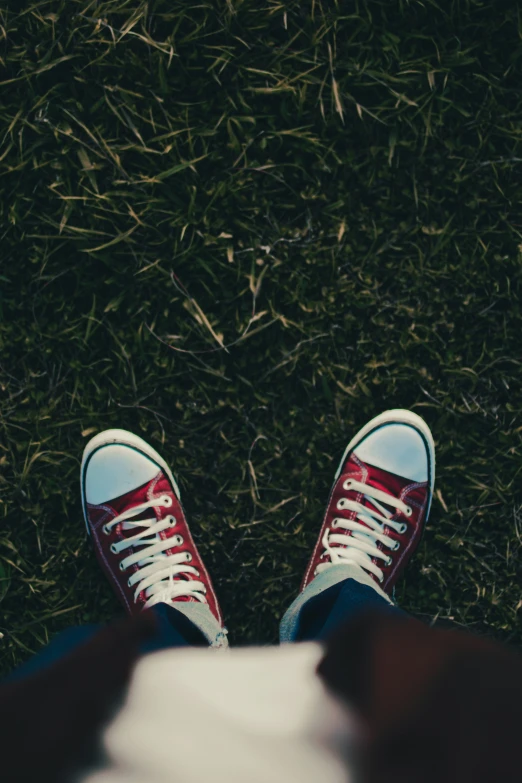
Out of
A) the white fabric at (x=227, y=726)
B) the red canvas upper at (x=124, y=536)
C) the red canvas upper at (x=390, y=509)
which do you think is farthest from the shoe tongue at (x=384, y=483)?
the white fabric at (x=227, y=726)

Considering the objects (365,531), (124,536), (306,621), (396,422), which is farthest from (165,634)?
(396,422)

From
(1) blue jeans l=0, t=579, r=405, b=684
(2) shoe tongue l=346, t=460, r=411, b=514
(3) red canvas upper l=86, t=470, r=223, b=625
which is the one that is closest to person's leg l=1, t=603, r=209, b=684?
(1) blue jeans l=0, t=579, r=405, b=684

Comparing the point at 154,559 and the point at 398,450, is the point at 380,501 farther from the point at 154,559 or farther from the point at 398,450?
the point at 154,559

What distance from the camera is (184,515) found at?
4.24 feet

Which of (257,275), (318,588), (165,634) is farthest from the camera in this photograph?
(257,275)

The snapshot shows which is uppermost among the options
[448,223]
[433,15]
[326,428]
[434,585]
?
[433,15]

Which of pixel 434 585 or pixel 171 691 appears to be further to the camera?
pixel 434 585

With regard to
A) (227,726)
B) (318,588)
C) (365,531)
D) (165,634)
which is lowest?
(365,531)

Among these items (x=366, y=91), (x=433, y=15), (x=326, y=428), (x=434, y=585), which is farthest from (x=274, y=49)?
(x=434, y=585)

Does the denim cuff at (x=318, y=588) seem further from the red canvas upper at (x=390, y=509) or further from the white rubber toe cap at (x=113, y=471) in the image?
the white rubber toe cap at (x=113, y=471)

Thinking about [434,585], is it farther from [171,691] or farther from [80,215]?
[80,215]

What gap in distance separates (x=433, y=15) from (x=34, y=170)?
2.82 feet

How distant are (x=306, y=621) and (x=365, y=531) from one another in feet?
0.98

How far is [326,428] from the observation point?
1.27m
